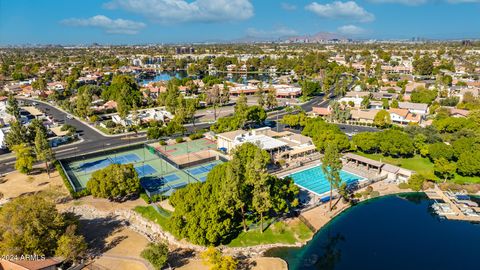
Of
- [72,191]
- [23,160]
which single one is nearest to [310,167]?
[72,191]

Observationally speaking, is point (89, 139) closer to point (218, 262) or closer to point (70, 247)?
point (70, 247)

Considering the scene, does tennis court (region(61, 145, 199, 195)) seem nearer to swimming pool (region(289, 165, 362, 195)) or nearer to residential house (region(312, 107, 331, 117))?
swimming pool (region(289, 165, 362, 195))

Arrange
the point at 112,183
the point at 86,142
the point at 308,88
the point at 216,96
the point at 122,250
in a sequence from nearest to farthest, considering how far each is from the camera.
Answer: the point at 122,250, the point at 112,183, the point at 86,142, the point at 216,96, the point at 308,88

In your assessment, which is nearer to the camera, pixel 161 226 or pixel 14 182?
pixel 161 226

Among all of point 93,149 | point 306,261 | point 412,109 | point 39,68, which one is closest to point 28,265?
point 306,261

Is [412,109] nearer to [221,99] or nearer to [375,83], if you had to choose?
[375,83]

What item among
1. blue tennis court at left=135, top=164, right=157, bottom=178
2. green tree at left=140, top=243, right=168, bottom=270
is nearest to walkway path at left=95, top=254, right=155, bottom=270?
green tree at left=140, top=243, right=168, bottom=270
